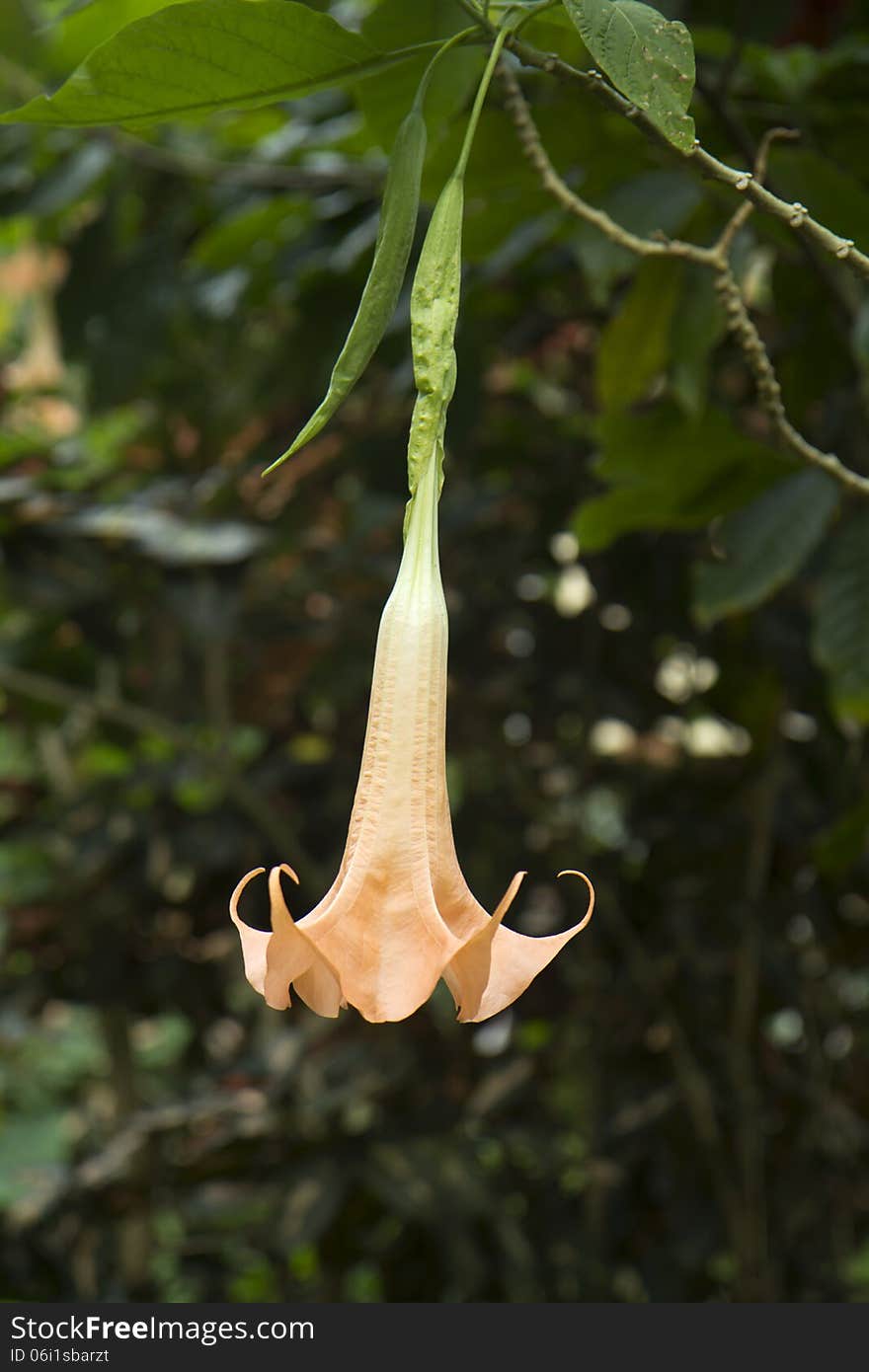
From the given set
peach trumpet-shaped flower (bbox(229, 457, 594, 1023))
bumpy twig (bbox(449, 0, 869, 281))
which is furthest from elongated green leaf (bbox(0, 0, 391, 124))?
peach trumpet-shaped flower (bbox(229, 457, 594, 1023))

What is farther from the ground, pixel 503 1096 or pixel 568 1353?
pixel 568 1353

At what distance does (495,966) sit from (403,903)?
30 mm

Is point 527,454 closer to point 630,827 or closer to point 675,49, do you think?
point 630,827

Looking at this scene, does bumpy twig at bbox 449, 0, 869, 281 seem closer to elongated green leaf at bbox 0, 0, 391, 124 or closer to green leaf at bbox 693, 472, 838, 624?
elongated green leaf at bbox 0, 0, 391, 124

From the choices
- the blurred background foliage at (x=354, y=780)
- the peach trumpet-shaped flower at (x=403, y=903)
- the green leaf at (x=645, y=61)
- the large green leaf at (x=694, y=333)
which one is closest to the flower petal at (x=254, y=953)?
the peach trumpet-shaped flower at (x=403, y=903)

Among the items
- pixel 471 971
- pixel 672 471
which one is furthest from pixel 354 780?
pixel 471 971

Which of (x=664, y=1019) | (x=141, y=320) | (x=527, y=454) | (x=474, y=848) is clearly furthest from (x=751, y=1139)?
(x=141, y=320)

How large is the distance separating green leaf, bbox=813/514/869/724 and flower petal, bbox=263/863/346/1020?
0.49 meters

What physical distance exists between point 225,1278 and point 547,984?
1.51 feet

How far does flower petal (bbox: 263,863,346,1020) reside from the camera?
309 millimetres

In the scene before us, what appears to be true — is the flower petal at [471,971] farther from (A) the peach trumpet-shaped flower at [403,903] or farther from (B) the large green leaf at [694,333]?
(B) the large green leaf at [694,333]

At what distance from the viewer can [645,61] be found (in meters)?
0.37

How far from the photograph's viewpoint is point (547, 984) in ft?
3.98

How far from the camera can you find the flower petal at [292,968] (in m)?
0.31
